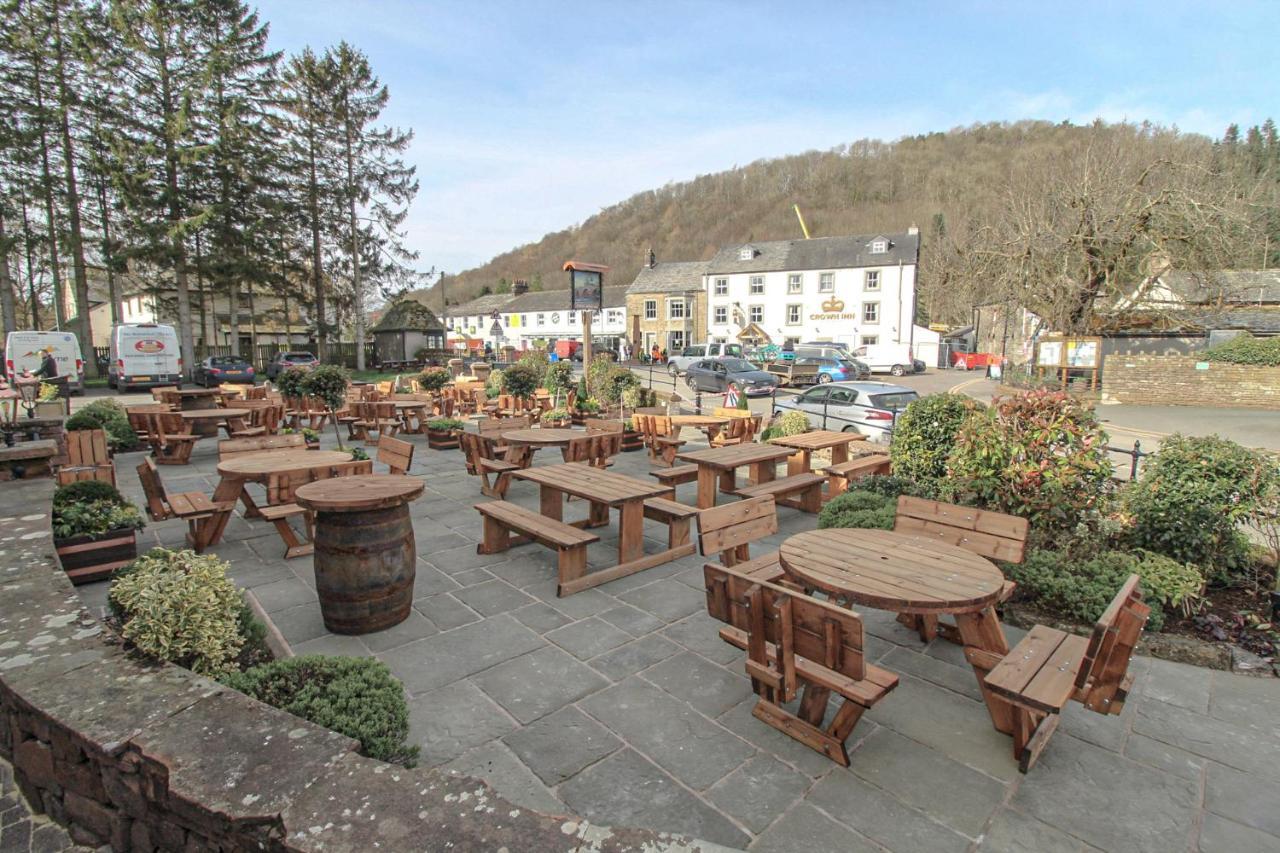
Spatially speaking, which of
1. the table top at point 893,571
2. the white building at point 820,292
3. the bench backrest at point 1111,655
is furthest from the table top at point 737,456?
the white building at point 820,292

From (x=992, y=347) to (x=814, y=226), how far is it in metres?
33.7

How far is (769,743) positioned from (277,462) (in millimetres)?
5049

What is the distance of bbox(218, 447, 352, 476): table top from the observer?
217 inches

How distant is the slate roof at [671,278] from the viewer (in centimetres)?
4769

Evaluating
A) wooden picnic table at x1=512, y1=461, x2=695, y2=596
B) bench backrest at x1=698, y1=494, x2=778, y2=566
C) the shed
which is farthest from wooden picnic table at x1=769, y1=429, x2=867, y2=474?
the shed

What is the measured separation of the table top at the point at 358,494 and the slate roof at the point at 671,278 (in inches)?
1746

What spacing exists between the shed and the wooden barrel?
108ft

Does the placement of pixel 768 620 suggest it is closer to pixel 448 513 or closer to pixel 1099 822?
pixel 1099 822

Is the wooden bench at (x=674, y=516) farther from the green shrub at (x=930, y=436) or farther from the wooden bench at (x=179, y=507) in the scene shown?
the wooden bench at (x=179, y=507)

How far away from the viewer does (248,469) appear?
554cm

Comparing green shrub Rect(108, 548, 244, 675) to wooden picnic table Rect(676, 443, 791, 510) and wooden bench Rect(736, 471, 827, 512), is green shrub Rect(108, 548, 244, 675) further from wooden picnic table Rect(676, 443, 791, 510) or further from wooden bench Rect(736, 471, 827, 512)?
wooden bench Rect(736, 471, 827, 512)

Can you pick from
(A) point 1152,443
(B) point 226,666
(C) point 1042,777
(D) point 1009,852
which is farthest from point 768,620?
(A) point 1152,443

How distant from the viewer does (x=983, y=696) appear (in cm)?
332

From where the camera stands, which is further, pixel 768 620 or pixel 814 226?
pixel 814 226
